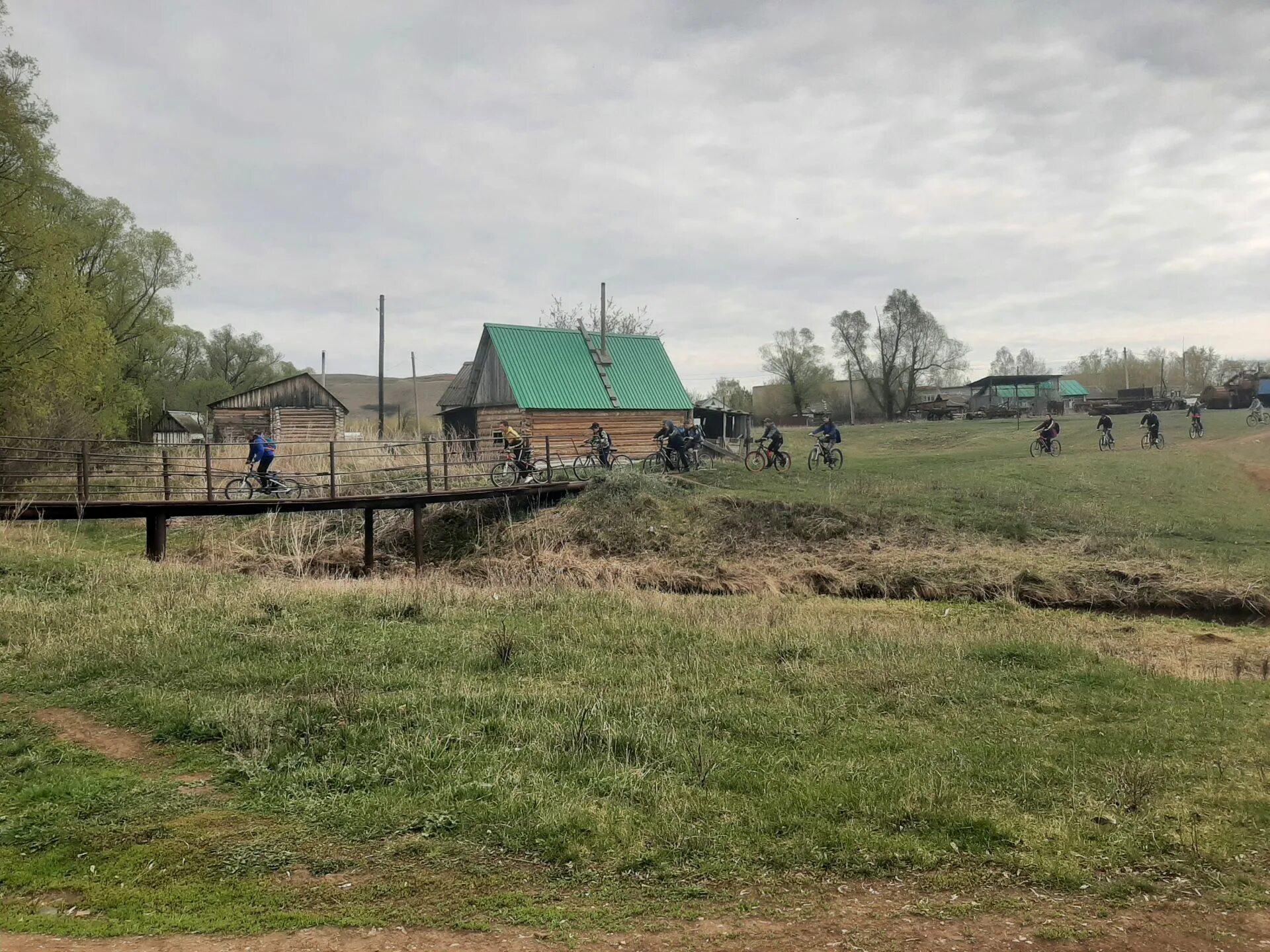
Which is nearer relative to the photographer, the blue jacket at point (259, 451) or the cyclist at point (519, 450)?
the blue jacket at point (259, 451)

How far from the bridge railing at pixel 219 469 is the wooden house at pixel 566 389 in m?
1.04

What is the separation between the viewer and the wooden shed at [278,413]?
4384 cm

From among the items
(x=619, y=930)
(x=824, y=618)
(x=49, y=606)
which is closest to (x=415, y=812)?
(x=619, y=930)

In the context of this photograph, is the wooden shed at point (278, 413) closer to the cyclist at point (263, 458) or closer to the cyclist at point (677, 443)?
the cyclist at point (677, 443)

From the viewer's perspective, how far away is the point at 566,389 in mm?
33781

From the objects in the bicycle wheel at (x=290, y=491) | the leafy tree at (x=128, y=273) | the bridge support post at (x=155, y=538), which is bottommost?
the bridge support post at (x=155, y=538)

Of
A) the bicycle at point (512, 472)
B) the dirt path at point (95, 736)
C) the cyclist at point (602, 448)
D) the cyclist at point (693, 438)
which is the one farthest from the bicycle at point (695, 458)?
the dirt path at point (95, 736)

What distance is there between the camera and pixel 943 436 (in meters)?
46.3

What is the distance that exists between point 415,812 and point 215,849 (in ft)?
3.66

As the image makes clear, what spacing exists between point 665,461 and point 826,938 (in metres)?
23.3

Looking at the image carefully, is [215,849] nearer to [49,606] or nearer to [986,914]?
[986,914]

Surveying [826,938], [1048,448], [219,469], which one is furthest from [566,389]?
[826,938]

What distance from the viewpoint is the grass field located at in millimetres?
4508

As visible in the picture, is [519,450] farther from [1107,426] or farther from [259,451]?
[1107,426]
